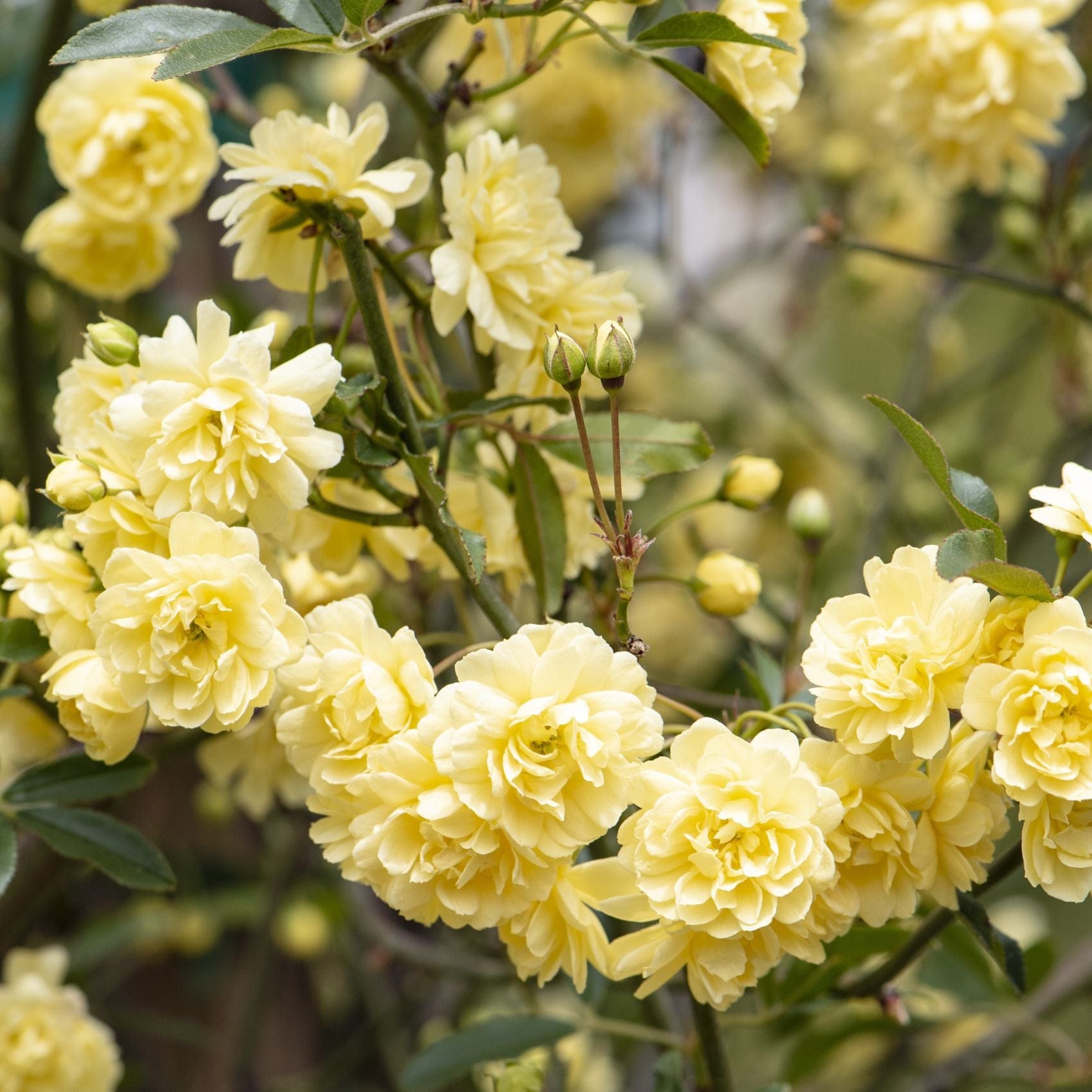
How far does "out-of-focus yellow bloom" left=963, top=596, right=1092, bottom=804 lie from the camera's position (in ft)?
1.69

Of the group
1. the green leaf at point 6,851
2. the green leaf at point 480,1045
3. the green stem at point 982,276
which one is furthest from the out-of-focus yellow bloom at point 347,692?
the green stem at point 982,276

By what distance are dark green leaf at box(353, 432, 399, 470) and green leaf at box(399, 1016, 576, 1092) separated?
430 millimetres

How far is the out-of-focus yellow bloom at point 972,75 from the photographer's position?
3.24ft

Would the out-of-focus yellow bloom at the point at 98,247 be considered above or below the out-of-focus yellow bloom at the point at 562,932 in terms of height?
above

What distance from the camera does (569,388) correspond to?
601mm

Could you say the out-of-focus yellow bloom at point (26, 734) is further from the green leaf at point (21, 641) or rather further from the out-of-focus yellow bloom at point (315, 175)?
the out-of-focus yellow bloom at point (315, 175)

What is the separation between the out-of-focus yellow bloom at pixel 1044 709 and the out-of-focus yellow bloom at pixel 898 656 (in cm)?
2

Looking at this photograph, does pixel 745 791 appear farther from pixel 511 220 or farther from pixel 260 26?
pixel 260 26

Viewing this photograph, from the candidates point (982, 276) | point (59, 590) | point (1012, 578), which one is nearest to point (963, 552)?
point (1012, 578)

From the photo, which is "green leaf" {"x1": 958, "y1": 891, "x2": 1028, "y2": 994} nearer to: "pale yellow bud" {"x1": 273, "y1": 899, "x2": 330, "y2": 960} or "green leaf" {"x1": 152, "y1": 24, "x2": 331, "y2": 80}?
"green leaf" {"x1": 152, "y1": 24, "x2": 331, "y2": 80}

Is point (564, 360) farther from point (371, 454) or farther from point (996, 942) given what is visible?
point (996, 942)

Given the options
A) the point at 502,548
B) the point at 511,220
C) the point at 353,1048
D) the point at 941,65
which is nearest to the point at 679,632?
the point at 353,1048

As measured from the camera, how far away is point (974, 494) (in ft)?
2.01

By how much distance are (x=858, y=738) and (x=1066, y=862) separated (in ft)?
0.35
